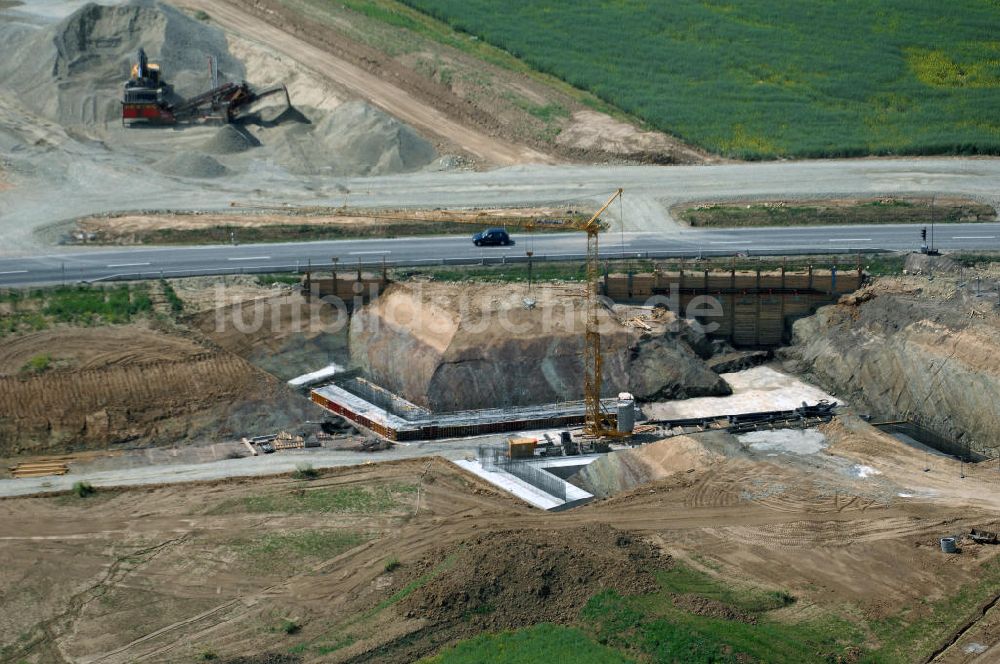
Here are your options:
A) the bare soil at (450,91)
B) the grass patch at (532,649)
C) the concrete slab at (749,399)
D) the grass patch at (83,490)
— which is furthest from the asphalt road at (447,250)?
the grass patch at (532,649)

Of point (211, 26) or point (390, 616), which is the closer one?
point (390, 616)

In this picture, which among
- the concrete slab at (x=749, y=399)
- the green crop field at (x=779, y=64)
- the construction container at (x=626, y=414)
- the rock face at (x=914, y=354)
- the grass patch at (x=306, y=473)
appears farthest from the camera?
the green crop field at (x=779, y=64)

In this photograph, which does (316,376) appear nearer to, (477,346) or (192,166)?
(477,346)

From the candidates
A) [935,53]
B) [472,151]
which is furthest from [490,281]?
[935,53]

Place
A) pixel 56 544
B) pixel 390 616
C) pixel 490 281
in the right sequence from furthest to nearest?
1. pixel 490 281
2. pixel 56 544
3. pixel 390 616

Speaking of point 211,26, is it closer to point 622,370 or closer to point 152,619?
point 622,370

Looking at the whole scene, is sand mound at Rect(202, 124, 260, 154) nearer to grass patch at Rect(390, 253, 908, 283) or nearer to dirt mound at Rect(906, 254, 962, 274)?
grass patch at Rect(390, 253, 908, 283)

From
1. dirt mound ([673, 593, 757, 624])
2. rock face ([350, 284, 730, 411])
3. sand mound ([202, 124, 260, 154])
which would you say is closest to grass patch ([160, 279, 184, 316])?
rock face ([350, 284, 730, 411])

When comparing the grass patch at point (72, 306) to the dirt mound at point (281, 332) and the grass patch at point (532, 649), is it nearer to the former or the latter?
the dirt mound at point (281, 332)
